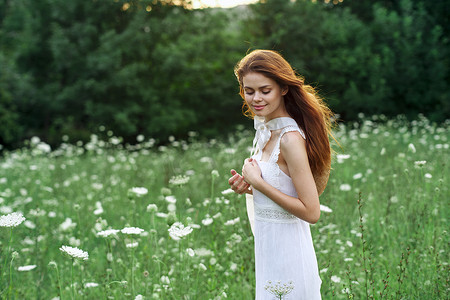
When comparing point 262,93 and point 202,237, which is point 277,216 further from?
point 202,237

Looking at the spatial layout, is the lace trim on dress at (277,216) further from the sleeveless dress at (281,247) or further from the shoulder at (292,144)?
the shoulder at (292,144)

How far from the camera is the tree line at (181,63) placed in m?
17.6

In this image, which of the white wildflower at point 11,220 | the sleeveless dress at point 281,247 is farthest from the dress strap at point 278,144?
the white wildflower at point 11,220

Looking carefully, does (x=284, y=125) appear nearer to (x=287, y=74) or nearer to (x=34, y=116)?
(x=287, y=74)

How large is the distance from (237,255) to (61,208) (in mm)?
2581

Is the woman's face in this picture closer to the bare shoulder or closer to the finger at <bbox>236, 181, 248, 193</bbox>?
the bare shoulder

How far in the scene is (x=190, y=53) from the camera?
61.4ft

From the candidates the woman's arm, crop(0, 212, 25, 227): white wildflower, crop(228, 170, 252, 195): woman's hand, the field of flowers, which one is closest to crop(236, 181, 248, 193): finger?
crop(228, 170, 252, 195): woman's hand

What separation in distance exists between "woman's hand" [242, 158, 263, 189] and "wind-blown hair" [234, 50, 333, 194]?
0.72ft

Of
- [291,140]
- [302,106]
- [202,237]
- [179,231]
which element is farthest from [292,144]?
[202,237]

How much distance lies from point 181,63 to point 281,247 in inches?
672

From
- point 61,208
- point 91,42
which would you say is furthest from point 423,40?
point 61,208

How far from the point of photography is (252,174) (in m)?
1.79

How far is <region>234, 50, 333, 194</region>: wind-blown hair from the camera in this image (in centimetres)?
182
